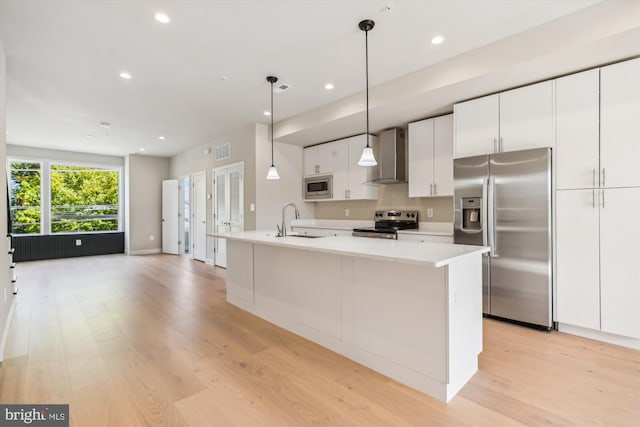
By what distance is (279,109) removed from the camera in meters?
4.49

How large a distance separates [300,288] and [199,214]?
513 centimetres

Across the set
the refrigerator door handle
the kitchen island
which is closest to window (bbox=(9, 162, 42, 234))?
the kitchen island

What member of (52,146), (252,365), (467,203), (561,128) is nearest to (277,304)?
(252,365)

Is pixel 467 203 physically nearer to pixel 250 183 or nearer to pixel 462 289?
pixel 462 289

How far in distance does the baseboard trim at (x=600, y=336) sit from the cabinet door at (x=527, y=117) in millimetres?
1700

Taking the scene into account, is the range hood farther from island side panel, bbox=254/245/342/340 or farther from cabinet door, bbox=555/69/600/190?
island side panel, bbox=254/245/342/340

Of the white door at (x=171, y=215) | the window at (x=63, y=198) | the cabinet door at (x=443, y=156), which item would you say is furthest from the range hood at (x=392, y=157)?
the window at (x=63, y=198)

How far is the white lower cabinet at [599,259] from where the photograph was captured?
96.9 inches

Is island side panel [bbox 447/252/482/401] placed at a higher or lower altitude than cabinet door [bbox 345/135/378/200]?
lower

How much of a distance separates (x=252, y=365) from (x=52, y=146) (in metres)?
7.72

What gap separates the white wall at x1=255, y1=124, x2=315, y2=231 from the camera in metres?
5.20

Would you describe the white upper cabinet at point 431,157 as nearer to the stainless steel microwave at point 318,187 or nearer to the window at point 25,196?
the stainless steel microwave at point 318,187

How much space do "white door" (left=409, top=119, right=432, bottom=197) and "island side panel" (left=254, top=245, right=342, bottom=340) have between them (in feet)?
7.15

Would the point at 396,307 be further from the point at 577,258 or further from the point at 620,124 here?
the point at 620,124
